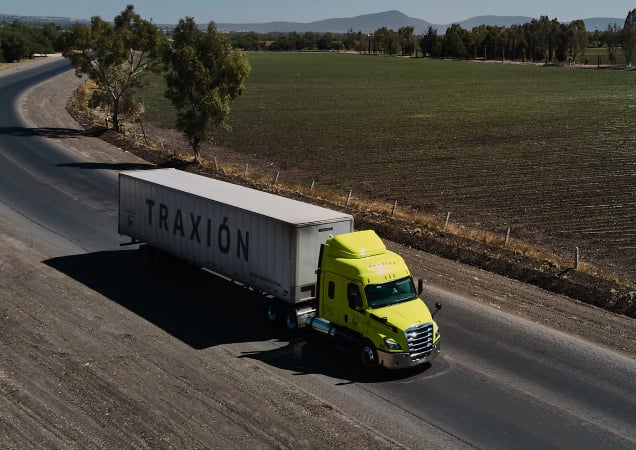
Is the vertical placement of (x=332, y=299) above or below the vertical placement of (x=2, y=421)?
above

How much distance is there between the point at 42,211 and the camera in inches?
1367

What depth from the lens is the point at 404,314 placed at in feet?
60.4

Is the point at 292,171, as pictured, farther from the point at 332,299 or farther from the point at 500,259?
the point at 332,299

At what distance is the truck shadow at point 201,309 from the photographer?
19188 millimetres

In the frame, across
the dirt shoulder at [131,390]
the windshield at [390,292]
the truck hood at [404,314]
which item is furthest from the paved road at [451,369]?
the windshield at [390,292]

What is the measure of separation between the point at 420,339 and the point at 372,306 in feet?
4.77

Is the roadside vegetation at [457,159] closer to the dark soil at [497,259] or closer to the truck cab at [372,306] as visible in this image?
the dark soil at [497,259]

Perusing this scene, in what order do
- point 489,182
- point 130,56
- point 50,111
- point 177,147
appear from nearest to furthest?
point 489,182
point 177,147
point 130,56
point 50,111

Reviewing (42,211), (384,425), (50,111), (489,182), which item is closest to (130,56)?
(50,111)

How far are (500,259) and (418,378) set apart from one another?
10.4m

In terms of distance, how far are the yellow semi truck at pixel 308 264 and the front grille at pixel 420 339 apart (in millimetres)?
25

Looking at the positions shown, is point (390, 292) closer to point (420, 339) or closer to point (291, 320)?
point (420, 339)

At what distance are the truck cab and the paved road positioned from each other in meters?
0.77

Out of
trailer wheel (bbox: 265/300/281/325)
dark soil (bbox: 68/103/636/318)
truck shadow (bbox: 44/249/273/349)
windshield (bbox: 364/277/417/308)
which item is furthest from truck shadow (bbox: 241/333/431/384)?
dark soil (bbox: 68/103/636/318)
